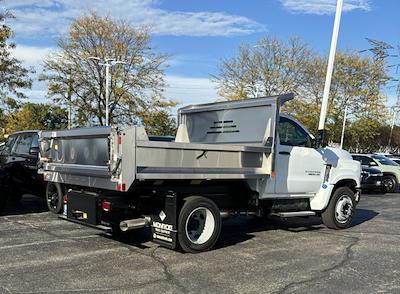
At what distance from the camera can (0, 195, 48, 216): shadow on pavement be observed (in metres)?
11.2

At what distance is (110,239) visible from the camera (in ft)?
27.1

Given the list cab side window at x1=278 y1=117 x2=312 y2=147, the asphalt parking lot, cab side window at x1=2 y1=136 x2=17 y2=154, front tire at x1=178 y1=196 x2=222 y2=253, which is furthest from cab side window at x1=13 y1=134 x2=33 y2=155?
cab side window at x1=278 y1=117 x2=312 y2=147

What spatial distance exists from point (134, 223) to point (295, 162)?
3330mm

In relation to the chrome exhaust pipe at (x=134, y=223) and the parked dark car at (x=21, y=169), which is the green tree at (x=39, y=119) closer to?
the parked dark car at (x=21, y=169)

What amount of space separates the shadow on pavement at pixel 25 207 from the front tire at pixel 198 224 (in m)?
5.29

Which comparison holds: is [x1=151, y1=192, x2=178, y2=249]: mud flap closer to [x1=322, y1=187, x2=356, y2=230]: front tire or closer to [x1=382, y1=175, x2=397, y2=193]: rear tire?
[x1=322, y1=187, x2=356, y2=230]: front tire

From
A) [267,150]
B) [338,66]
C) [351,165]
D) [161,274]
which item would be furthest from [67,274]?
[338,66]

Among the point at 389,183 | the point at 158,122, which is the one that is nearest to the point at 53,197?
the point at 389,183

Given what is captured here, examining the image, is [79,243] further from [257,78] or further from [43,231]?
[257,78]

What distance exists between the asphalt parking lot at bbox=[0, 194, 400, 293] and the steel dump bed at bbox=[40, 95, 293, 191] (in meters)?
1.08

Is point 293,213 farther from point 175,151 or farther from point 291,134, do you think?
point 175,151

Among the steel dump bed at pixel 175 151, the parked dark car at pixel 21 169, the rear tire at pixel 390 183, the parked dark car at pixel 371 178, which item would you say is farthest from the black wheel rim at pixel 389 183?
the parked dark car at pixel 21 169

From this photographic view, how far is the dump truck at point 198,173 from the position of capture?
22.0 ft

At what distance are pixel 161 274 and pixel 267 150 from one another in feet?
9.58
